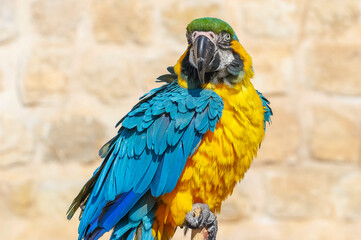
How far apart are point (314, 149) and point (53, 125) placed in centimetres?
142

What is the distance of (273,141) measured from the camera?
Answer: 11.2 ft

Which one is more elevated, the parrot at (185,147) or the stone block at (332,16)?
the stone block at (332,16)

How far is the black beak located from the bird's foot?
0.42 m

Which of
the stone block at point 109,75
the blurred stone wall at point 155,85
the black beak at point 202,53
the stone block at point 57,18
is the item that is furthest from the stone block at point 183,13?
the black beak at point 202,53

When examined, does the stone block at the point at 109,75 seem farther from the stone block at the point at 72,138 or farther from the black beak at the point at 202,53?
the black beak at the point at 202,53

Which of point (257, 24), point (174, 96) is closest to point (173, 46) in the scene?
point (257, 24)

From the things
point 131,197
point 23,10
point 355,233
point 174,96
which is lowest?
point 131,197

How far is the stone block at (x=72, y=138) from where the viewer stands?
3410mm

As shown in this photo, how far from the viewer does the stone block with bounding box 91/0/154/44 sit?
11.0 ft

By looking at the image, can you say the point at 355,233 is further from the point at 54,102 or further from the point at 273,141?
the point at 54,102

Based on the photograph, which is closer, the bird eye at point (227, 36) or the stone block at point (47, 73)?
the bird eye at point (227, 36)

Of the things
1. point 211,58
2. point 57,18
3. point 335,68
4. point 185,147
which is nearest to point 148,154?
point 185,147

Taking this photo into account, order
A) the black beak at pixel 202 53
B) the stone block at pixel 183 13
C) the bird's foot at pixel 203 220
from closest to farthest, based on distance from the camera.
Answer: the black beak at pixel 202 53 → the bird's foot at pixel 203 220 → the stone block at pixel 183 13

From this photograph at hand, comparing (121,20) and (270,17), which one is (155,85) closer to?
(121,20)
